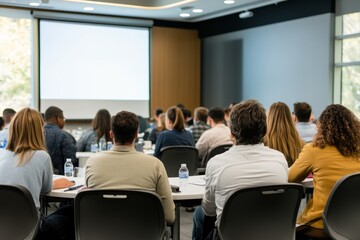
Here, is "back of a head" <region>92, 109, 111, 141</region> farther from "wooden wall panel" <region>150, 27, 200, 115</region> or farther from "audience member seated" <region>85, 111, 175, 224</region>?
"wooden wall panel" <region>150, 27, 200, 115</region>

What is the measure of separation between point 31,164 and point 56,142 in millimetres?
1993

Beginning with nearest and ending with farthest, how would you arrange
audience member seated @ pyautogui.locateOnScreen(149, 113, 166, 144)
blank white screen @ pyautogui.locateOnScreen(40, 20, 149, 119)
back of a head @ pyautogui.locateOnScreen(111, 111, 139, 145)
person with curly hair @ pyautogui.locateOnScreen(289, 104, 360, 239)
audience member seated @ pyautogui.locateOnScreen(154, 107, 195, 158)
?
1. back of a head @ pyautogui.locateOnScreen(111, 111, 139, 145)
2. person with curly hair @ pyautogui.locateOnScreen(289, 104, 360, 239)
3. audience member seated @ pyautogui.locateOnScreen(154, 107, 195, 158)
4. audience member seated @ pyautogui.locateOnScreen(149, 113, 166, 144)
5. blank white screen @ pyautogui.locateOnScreen(40, 20, 149, 119)

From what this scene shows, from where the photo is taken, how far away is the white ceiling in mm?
9180

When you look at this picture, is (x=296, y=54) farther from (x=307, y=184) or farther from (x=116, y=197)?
(x=116, y=197)

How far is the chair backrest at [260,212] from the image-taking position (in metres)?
2.44

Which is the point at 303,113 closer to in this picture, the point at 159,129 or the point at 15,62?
the point at 159,129

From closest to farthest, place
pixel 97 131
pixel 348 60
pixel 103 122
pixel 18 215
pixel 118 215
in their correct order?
pixel 118 215
pixel 18 215
pixel 103 122
pixel 97 131
pixel 348 60

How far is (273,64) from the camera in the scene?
9.90m

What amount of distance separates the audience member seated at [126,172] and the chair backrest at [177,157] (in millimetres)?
2125

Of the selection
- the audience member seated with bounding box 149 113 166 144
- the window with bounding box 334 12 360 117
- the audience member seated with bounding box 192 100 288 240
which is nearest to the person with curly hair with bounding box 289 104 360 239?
the audience member seated with bounding box 192 100 288 240

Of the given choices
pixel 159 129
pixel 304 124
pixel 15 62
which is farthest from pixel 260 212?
pixel 15 62

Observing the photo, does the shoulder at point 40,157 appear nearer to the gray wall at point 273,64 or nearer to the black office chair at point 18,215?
the black office chair at point 18,215

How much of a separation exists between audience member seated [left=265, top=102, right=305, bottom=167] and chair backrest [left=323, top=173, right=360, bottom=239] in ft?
3.45

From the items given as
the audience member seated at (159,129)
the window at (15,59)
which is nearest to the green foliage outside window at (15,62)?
the window at (15,59)
